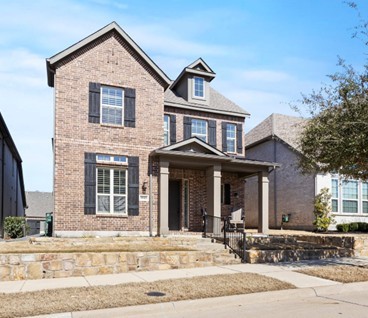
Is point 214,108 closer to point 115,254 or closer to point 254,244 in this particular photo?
point 254,244

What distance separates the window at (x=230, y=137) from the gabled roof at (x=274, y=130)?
4636mm

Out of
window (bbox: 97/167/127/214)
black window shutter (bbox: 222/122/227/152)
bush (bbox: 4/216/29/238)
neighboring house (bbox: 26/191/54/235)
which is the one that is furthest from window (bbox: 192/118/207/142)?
neighboring house (bbox: 26/191/54/235)

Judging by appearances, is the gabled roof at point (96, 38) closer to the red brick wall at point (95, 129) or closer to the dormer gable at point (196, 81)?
the red brick wall at point (95, 129)

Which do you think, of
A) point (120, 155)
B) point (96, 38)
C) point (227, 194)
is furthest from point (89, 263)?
point (227, 194)

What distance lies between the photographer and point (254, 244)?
1548 cm

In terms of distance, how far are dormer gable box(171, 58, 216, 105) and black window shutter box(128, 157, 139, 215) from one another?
19.8 ft

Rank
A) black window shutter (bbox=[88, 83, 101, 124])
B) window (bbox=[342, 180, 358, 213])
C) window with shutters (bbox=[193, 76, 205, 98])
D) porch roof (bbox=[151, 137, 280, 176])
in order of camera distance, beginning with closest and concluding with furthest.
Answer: black window shutter (bbox=[88, 83, 101, 124])
porch roof (bbox=[151, 137, 280, 176])
window with shutters (bbox=[193, 76, 205, 98])
window (bbox=[342, 180, 358, 213])

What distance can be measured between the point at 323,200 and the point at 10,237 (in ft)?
54.2

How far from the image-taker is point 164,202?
58.0ft

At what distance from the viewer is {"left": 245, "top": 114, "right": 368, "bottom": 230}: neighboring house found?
24725 millimetres

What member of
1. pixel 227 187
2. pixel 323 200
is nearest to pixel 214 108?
pixel 227 187

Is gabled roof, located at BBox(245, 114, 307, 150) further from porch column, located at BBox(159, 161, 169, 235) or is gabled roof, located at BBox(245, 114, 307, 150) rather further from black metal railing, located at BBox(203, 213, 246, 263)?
porch column, located at BBox(159, 161, 169, 235)

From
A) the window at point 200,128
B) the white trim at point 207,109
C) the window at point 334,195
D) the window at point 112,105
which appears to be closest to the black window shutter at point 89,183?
the window at point 112,105

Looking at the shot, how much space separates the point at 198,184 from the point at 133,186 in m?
4.00
